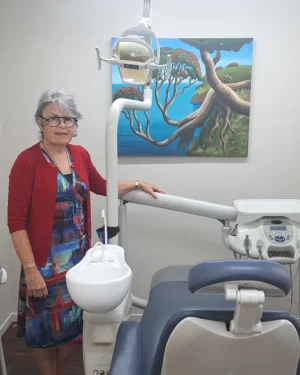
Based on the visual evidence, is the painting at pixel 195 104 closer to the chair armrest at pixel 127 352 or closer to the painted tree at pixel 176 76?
the painted tree at pixel 176 76

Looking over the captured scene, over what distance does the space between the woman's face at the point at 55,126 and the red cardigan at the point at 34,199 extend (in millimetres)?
83

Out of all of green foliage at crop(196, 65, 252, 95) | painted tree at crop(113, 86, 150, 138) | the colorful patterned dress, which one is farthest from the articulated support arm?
green foliage at crop(196, 65, 252, 95)

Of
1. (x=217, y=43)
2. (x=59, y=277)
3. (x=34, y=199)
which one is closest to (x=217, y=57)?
(x=217, y=43)

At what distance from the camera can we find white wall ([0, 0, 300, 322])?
7.11 ft

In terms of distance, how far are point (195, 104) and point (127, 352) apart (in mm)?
1540

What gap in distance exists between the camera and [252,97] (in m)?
2.24

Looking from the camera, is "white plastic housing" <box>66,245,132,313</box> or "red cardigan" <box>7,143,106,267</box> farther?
"red cardigan" <box>7,143,106,267</box>

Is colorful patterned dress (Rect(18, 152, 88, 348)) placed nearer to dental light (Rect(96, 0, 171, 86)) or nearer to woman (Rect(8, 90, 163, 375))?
woman (Rect(8, 90, 163, 375))

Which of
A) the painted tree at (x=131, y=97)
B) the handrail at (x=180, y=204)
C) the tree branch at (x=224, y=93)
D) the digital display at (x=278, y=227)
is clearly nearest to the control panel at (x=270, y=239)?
the digital display at (x=278, y=227)

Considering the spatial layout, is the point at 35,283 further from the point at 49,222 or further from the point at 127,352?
the point at 127,352

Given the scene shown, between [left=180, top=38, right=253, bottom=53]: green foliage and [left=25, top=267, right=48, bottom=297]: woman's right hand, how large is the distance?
1.54 m

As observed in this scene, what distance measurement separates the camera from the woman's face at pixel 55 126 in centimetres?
151

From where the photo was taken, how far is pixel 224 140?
2.25 m

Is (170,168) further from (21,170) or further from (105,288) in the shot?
(105,288)
